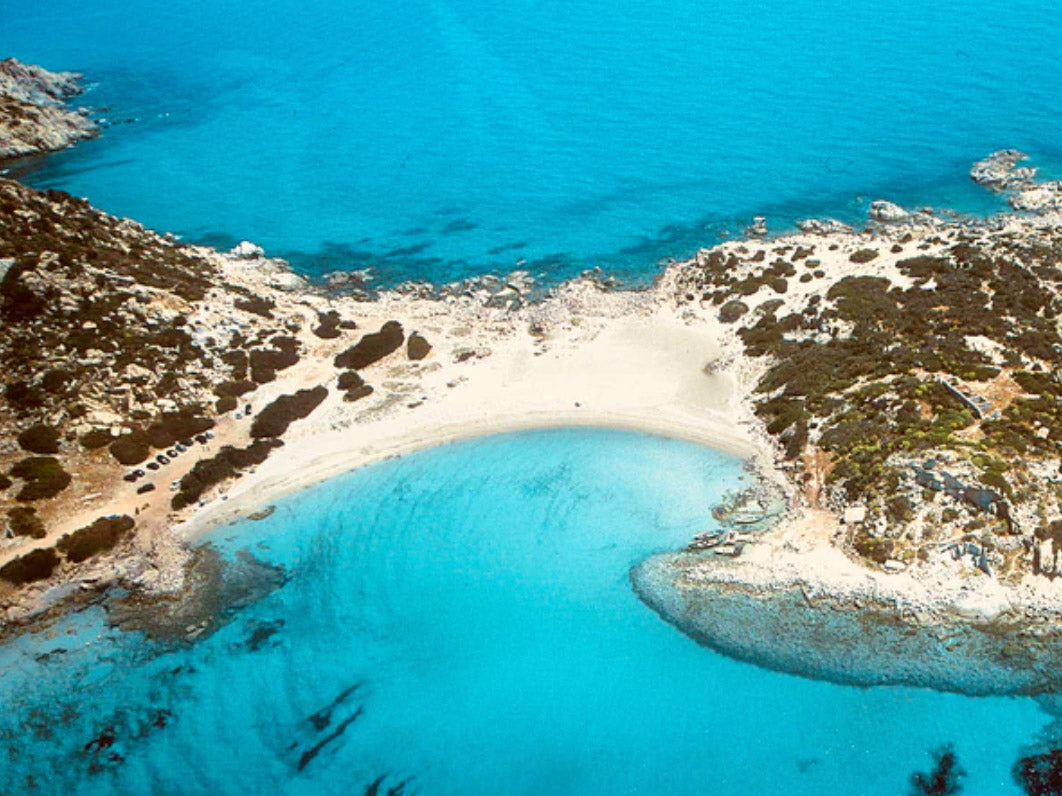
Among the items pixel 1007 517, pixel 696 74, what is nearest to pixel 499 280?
pixel 1007 517

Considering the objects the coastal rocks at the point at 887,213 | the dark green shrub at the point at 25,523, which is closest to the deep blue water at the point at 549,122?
the coastal rocks at the point at 887,213

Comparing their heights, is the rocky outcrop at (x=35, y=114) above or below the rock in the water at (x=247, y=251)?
above

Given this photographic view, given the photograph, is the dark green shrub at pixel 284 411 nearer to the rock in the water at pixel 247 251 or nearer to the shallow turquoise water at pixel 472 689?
the shallow turquoise water at pixel 472 689

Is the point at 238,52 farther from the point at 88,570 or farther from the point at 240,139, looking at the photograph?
the point at 88,570

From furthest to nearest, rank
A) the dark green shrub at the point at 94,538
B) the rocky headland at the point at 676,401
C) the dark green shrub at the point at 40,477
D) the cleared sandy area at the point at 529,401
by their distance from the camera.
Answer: the cleared sandy area at the point at 529,401 < the dark green shrub at the point at 40,477 < the dark green shrub at the point at 94,538 < the rocky headland at the point at 676,401

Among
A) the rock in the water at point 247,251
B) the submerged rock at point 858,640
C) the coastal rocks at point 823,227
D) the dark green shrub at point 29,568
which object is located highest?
the rock in the water at point 247,251

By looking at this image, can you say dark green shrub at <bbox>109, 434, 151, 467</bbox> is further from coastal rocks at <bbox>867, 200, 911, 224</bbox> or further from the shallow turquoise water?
coastal rocks at <bbox>867, 200, 911, 224</bbox>
